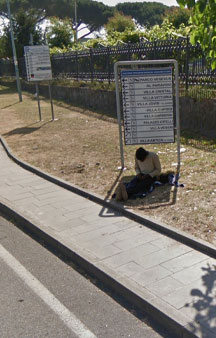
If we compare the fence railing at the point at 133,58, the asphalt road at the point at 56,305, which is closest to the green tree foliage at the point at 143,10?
the fence railing at the point at 133,58

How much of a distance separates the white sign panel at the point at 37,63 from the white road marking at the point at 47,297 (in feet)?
31.3

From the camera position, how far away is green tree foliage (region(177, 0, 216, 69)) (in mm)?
3883

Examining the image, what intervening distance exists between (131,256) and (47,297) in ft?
3.48

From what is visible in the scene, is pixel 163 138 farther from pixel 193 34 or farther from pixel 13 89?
pixel 13 89

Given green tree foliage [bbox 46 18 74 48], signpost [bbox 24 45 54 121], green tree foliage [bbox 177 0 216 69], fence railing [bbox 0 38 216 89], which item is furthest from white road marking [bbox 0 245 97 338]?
green tree foliage [bbox 46 18 74 48]

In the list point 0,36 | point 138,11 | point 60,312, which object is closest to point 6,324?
point 60,312

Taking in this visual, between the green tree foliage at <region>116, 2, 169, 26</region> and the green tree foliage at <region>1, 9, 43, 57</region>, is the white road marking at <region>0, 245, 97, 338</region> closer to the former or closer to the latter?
the green tree foliage at <region>1, 9, 43, 57</region>

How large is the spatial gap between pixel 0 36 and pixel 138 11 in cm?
3819

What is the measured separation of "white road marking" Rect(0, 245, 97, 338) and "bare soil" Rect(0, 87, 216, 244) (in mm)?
1862

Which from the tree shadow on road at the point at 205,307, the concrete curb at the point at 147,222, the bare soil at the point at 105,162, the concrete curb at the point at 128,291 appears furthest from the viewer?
the bare soil at the point at 105,162

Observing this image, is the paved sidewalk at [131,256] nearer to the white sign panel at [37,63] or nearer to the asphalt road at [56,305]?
the asphalt road at [56,305]

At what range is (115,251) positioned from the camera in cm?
454

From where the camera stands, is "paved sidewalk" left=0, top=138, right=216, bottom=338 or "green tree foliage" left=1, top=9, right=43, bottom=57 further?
"green tree foliage" left=1, top=9, right=43, bottom=57

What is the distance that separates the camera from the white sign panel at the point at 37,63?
43.8ft
